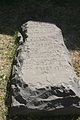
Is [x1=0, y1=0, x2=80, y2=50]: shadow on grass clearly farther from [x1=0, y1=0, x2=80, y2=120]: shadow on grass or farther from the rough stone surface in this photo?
the rough stone surface

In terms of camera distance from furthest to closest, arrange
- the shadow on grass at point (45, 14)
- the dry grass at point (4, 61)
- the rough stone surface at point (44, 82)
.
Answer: the shadow on grass at point (45, 14) < the dry grass at point (4, 61) < the rough stone surface at point (44, 82)

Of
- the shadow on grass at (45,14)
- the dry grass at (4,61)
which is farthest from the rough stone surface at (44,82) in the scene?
the shadow on grass at (45,14)

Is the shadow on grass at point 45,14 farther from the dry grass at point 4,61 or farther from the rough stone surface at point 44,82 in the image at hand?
the rough stone surface at point 44,82

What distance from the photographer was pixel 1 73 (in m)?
5.52

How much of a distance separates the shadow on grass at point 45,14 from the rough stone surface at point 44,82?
1319mm

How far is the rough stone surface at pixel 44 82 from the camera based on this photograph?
14.6 feet

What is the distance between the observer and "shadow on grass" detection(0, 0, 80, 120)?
22.8 ft

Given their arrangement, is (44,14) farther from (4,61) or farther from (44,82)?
(44,82)

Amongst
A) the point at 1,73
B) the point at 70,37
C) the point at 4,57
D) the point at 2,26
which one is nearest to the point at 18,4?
the point at 2,26

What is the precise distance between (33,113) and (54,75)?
0.67 m

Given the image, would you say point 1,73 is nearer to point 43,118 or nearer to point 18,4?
point 43,118

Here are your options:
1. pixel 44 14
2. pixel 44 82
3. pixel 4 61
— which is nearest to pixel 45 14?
pixel 44 14

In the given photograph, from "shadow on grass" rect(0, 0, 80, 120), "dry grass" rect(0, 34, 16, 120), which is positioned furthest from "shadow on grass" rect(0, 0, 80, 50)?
"dry grass" rect(0, 34, 16, 120)

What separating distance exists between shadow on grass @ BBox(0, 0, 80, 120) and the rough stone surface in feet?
4.33
